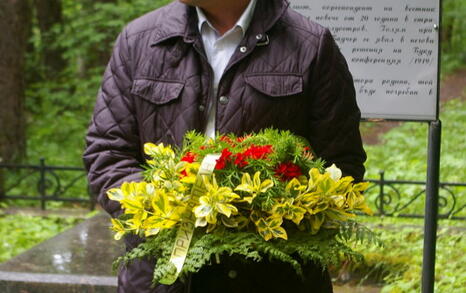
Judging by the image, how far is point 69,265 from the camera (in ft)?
19.7

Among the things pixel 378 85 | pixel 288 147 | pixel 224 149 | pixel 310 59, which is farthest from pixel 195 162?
pixel 378 85

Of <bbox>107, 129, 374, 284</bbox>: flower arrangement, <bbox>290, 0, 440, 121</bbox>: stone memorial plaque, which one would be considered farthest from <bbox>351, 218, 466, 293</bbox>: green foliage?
<bbox>107, 129, 374, 284</bbox>: flower arrangement

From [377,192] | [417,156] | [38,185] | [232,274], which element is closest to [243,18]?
[232,274]

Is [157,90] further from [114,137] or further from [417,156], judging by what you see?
[417,156]

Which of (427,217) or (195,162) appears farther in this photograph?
(427,217)

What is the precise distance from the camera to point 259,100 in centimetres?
288

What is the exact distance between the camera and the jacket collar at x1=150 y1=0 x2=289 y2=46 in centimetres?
294

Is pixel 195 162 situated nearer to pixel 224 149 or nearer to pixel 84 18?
pixel 224 149

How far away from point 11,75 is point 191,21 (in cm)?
843

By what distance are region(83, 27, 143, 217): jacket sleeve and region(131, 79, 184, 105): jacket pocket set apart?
6cm

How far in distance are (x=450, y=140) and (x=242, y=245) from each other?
12.1m

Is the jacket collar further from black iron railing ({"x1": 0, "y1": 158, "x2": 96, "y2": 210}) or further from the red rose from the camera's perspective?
black iron railing ({"x1": 0, "y1": 158, "x2": 96, "y2": 210})

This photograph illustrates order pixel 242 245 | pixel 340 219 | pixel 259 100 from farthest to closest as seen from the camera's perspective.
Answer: pixel 259 100
pixel 340 219
pixel 242 245

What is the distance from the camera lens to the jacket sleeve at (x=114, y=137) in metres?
2.92
